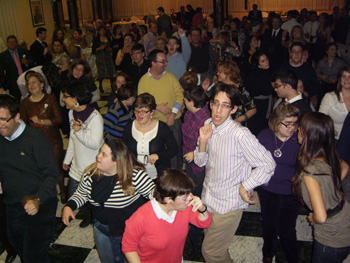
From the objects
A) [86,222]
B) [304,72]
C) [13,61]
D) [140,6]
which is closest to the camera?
[86,222]

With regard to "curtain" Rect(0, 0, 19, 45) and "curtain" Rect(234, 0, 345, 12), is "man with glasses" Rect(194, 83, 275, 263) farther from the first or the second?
"curtain" Rect(234, 0, 345, 12)

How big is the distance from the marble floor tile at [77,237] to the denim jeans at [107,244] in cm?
87

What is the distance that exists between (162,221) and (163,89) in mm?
2293

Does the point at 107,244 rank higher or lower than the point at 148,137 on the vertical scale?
lower

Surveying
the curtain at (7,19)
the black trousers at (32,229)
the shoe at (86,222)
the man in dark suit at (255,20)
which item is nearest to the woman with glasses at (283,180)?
the black trousers at (32,229)

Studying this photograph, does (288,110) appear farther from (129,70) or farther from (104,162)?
(129,70)

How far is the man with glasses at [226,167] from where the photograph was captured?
7.05ft

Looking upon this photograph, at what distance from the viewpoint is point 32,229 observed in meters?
2.39

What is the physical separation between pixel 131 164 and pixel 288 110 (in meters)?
1.17

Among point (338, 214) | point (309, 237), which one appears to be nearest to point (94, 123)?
point (338, 214)

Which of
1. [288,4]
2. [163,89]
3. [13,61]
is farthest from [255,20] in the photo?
[163,89]

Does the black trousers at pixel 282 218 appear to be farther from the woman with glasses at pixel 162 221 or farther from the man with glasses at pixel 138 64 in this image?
the man with glasses at pixel 138 64

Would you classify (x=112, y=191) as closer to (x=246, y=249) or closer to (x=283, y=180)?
(x=283, y=180)

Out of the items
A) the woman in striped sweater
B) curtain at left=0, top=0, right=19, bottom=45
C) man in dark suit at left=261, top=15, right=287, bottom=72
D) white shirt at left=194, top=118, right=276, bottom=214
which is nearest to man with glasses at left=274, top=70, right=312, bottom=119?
white shirt at left=194, top=118, right=276, bottom=214
